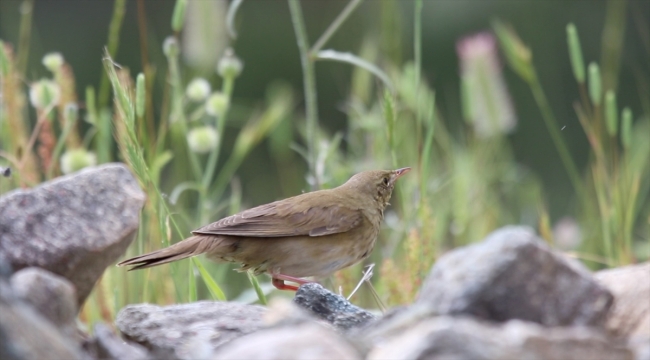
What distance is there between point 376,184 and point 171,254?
3.44ft

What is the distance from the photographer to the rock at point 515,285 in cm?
166

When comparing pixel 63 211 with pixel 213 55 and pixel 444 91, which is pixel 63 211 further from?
pixel 444 91

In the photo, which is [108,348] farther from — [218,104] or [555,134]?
[555,134]

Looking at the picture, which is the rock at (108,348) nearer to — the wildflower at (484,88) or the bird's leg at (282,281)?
the bird's leg at (282,281)

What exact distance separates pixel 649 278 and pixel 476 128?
2204mm

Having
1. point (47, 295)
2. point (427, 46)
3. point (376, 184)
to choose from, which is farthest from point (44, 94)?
point (427, 46)

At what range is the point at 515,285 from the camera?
1686mm

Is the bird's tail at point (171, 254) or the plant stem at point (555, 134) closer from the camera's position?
the bird's tail at point (171, 254)

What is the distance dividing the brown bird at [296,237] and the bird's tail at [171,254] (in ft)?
0.28

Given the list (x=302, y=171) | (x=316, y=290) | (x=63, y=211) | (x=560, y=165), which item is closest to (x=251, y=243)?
(x=316, y=290)

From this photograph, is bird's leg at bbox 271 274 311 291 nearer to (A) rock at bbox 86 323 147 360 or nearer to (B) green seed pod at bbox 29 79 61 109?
(B) green seed pod at bbox 29 79 61 109

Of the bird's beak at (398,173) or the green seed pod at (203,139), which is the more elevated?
the green seed pod at (203,139)

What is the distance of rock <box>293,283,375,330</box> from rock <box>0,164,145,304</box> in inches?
17.5

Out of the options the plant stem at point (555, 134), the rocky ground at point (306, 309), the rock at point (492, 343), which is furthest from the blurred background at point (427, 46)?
the rock at point (492, 343)
